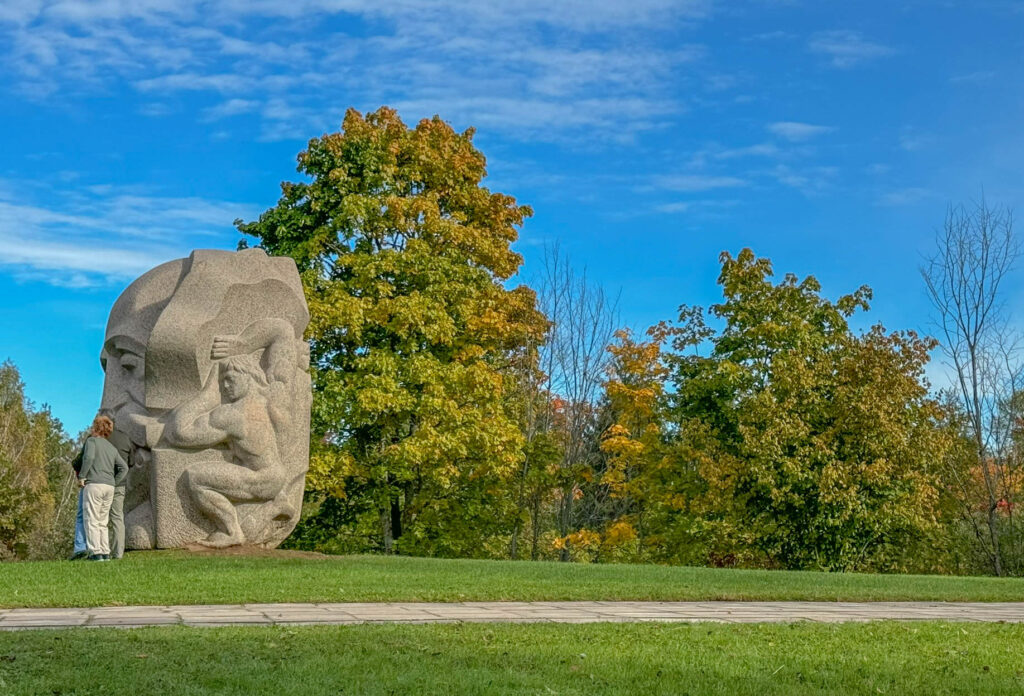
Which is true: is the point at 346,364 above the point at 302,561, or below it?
above

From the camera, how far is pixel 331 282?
25391 mm

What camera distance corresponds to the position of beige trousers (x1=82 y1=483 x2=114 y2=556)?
13.2m

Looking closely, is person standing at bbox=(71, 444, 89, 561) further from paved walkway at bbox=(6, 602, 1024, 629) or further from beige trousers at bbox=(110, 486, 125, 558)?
paved walkway at bbox=(6, 602, 1024, 629)

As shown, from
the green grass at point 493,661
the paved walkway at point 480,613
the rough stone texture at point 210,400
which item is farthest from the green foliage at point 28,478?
the green grass at point 493,661

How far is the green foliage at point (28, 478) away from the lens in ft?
112

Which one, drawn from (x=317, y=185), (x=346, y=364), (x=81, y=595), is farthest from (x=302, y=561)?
(x=317, y=185)

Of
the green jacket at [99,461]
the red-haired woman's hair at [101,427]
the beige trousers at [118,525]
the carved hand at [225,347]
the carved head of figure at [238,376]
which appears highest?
the carved hand at [225,347]

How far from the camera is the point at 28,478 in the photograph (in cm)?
3950

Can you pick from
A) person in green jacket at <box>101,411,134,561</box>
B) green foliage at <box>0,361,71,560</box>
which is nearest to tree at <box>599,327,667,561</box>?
person in green jacket at <box>101,411,134,561</box>

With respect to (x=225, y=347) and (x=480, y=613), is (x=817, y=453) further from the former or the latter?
(x=480, y=613)

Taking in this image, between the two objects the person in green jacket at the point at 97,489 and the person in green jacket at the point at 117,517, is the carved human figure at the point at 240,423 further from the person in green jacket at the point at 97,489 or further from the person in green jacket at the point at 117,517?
the person in green jacket at the point at 97,489

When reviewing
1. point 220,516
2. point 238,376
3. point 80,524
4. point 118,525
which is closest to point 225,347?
point 238,376

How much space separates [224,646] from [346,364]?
19.2 meters

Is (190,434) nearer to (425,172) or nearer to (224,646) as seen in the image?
(224,646)
